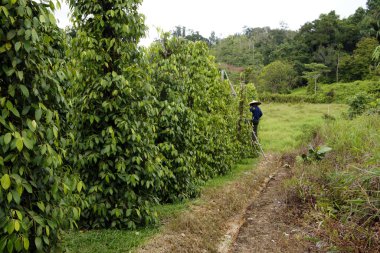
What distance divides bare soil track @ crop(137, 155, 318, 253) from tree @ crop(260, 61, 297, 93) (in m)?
36.9

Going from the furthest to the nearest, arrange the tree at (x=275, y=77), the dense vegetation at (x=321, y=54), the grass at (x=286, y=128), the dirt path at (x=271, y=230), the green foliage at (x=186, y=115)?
the tree at (x=275, y=77) → the dense vegetation at (x=321, y=54) → the grass at (x=286, y=128) → the green foliage at (x=186, y=115) → the dirt path at (x=271, y=230)

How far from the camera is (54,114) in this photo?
274 centimetres

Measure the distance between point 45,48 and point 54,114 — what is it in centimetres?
55

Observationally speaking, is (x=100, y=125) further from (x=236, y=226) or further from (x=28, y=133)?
(x=236, y=226)

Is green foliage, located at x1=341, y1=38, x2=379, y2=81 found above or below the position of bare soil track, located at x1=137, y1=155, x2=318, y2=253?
above

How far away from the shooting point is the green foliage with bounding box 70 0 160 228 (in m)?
4.37

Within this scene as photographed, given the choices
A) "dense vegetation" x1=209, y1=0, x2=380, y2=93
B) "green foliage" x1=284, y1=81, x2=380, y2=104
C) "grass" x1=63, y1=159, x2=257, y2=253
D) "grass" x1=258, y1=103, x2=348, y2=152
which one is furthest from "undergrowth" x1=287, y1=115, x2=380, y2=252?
"dense vegetation" x1=209, y1=0, x2=380, y2=93

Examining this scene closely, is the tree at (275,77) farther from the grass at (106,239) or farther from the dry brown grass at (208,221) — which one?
the grass at (106,239)

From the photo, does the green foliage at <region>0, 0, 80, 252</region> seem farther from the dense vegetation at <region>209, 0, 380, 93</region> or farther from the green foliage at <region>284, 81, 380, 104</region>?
the dense vegetation at <region>209, 0, 380, 93</region>

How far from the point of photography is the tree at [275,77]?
1677 inches

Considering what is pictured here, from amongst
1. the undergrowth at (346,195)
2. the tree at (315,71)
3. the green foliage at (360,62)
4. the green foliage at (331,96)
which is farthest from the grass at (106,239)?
the tree at (315,71)

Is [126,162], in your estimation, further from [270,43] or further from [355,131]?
[270,43]

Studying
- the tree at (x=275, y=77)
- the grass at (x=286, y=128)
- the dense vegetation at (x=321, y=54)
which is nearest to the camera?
the grass at (x=286, y=128)

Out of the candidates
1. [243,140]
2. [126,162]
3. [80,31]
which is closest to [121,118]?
[126,162]
